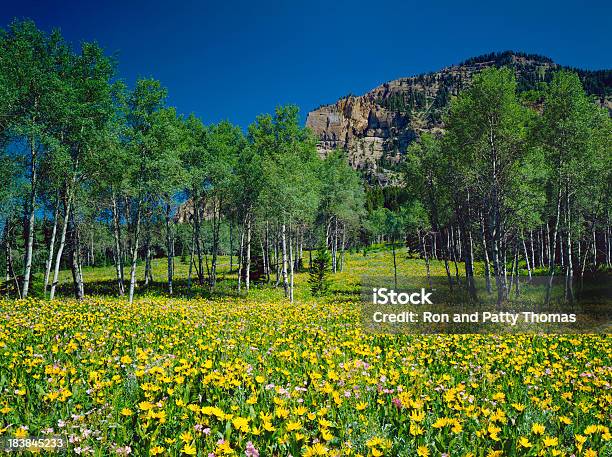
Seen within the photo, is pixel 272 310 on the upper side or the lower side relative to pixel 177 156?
lower

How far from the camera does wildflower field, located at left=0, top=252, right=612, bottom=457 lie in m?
3.45

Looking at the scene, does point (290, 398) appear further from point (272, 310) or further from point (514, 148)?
point (514, 148)

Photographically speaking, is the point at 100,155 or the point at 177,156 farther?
the point at 177,156

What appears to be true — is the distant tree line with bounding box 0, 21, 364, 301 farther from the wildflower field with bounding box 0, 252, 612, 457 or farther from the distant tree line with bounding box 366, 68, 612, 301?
the wildflower field with bounding box 0, 252, 612, 457

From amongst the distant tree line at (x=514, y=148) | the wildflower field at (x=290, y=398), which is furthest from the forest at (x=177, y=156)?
the wildflower field at (x=290, y=398)

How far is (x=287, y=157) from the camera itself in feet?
87.5

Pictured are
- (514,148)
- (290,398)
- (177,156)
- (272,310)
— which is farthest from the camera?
(177,156)

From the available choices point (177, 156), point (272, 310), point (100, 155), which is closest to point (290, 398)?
point (272, 310)

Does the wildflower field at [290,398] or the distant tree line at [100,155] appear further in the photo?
the distant tree line at [100,155]

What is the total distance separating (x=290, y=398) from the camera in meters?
4.57

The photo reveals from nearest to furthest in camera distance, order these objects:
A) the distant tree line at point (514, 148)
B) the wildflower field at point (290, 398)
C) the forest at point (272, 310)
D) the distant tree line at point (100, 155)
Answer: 1. the wildflower field at point (290, 398)
2. the forest at point (272, 310)
3. the distant tree line at point (100, 155)
4. the distant tree line at point (514, 148)

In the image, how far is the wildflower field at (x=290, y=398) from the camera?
3.45 meters

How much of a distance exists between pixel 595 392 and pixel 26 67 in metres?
25.3

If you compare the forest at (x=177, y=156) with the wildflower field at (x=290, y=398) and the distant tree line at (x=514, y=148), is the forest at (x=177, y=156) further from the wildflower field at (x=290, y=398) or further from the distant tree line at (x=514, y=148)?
the wildflower field at (x=290, y=398)
